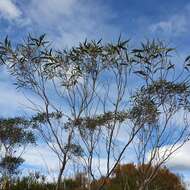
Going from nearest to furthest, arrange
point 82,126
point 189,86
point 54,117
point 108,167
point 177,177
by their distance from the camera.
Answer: point 108,167
point 189,86
point 82,126
point 54,117
point 177,177

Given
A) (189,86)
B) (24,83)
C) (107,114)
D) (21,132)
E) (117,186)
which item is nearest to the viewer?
(24,83)

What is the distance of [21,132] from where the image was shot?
32.2m

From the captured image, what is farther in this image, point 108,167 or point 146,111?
point 146,111

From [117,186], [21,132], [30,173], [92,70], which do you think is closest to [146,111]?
[92,70]

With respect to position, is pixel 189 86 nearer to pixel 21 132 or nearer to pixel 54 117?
pixel 54 117

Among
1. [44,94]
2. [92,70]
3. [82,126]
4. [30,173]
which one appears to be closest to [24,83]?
[44,94]

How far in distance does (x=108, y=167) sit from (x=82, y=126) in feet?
13.7

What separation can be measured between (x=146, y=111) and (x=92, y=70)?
120 inches

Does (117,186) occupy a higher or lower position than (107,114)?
lower

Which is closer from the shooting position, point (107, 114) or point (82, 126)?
point (82, 126)

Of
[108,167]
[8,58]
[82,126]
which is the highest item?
[8,58]

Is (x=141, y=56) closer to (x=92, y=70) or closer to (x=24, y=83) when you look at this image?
(x=92, y=70)

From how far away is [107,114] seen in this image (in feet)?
68.9

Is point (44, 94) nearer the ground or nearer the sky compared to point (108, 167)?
nearer the sky
